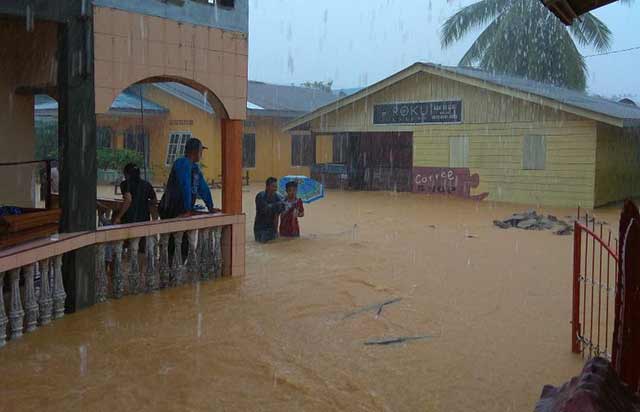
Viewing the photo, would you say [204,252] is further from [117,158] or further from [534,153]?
[117,158]

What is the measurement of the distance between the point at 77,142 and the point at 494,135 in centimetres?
1606

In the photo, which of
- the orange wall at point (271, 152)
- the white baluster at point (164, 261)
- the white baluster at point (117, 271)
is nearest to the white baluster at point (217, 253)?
the white baluster at point (164, 261)

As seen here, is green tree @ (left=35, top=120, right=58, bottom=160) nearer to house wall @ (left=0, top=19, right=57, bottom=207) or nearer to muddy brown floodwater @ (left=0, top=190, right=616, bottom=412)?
house wall @ (left=0, top=19, right=57, bottom=207)

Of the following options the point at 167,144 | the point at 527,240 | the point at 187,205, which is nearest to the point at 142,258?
the point at 187,205

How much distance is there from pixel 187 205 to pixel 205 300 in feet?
4.58

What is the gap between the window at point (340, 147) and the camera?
2711cm

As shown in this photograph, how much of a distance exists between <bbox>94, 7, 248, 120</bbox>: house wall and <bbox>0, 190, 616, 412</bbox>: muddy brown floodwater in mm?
2319

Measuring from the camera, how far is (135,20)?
24.2 feet

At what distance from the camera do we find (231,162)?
879cm

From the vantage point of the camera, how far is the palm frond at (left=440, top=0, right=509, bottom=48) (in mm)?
30047

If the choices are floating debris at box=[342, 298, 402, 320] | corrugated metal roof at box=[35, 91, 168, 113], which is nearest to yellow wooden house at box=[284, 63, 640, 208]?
corrugated metal roof at box=[35, 91, 168, 113]

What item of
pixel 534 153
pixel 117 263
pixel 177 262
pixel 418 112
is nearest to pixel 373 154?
pixel 418 112

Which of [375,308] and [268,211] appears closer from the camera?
[375,308]

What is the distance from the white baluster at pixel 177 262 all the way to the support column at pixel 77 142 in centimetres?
128
